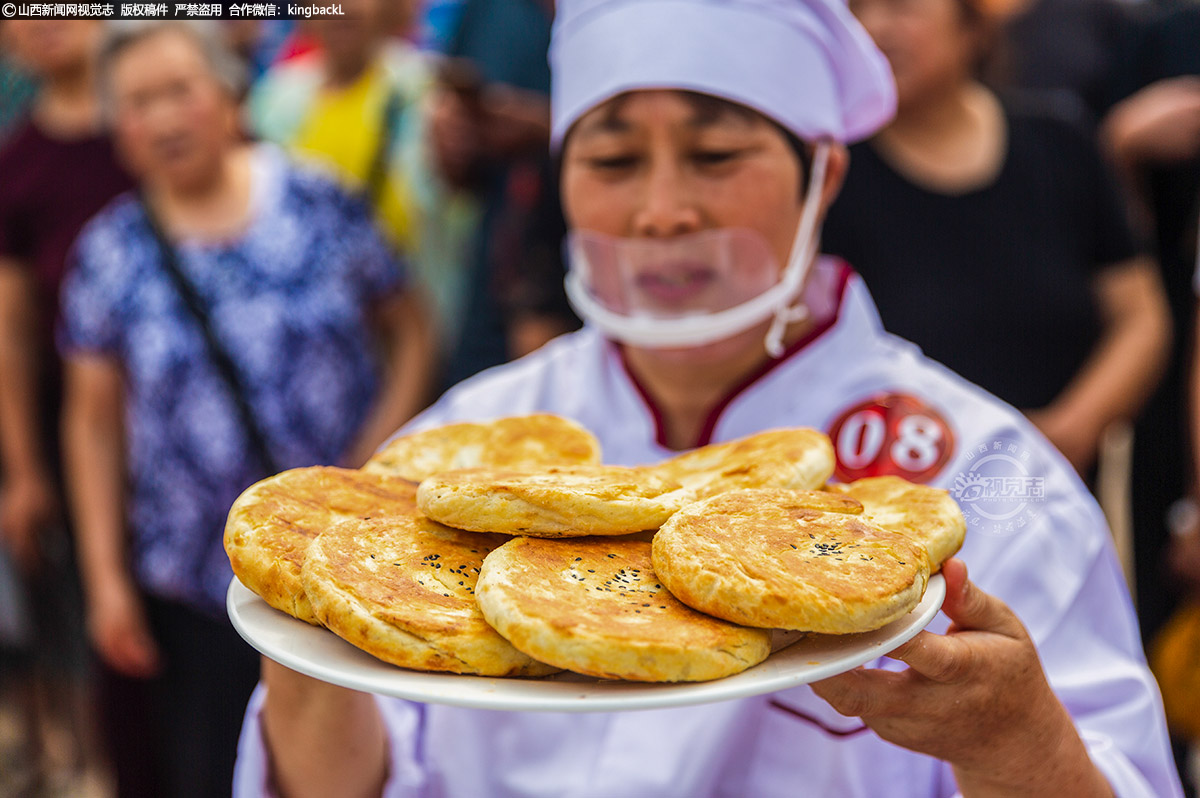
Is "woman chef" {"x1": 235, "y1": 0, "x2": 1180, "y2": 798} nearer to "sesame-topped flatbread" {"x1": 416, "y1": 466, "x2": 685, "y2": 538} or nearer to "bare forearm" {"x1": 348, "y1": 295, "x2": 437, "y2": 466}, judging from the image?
"sesame-topped flatbread" {"x1": 416, "y1": 466, "x2": 685, "y2": 538}

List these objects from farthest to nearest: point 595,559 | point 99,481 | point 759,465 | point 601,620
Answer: point 99,481
point 759,465
point 595,559
point 601,620

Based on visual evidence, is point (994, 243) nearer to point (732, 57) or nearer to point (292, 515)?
point (732, 57)

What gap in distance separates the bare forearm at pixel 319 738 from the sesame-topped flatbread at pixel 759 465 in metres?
0.57

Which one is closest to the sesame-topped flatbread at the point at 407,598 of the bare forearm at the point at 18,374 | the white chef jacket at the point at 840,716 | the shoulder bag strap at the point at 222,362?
the white chef jacket at the point at 840,716

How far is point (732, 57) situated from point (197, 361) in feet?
6.43

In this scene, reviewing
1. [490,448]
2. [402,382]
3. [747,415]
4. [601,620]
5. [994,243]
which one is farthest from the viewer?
[402,382]

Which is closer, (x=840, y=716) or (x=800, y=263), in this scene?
(x=840, y=716)

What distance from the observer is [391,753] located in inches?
67.6

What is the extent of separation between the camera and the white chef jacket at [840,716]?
5.11ft

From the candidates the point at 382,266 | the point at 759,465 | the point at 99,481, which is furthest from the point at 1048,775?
the point at 99,481

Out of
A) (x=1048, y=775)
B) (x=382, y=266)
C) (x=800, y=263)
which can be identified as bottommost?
(x=1048, y=775)

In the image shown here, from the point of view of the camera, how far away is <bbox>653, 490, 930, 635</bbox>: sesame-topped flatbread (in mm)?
999

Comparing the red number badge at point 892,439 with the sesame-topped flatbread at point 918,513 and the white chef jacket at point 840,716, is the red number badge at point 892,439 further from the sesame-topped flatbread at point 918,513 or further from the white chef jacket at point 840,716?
the sesame-topped flatbread at point 918,513

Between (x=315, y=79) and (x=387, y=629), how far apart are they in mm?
3826
